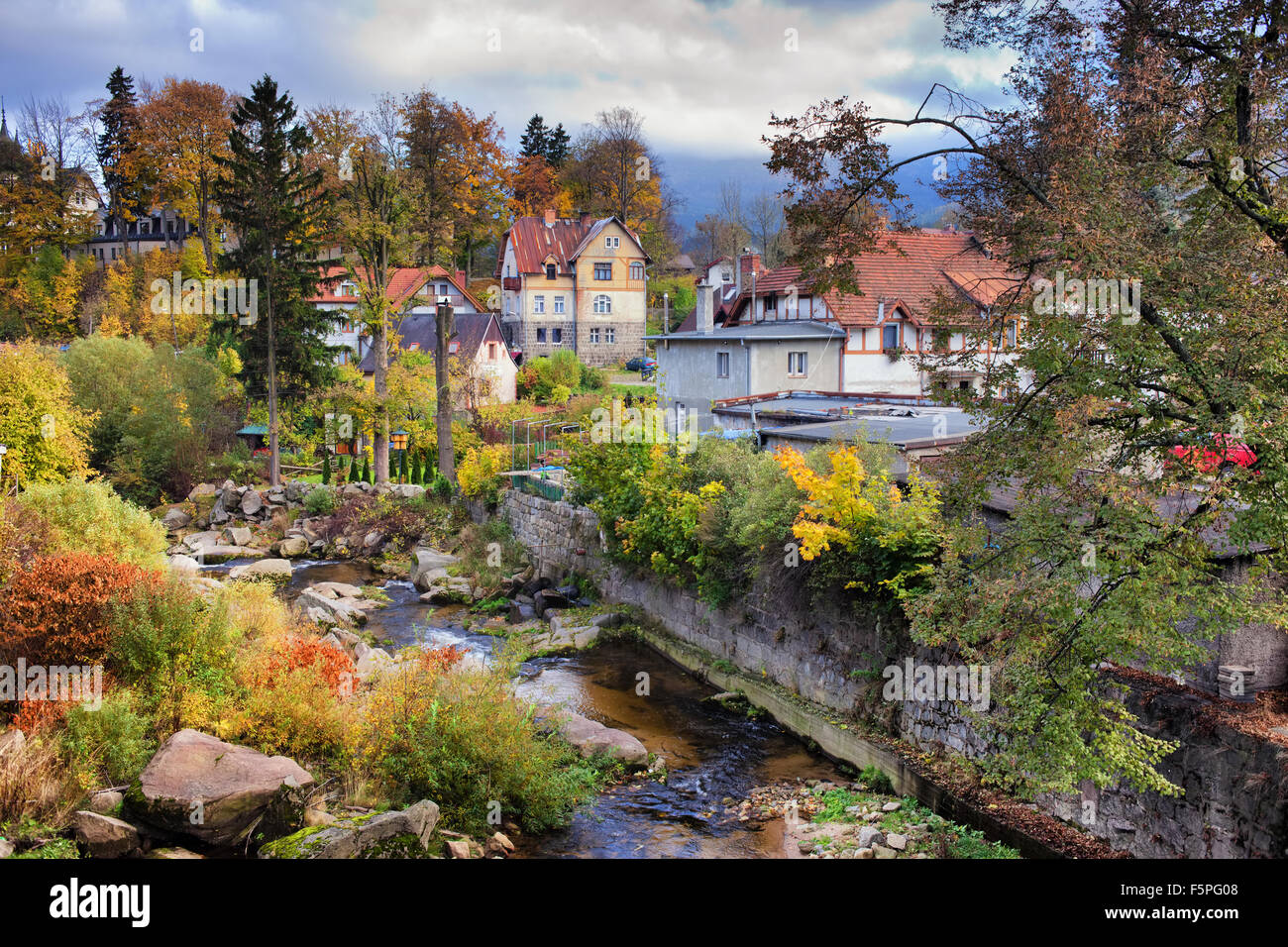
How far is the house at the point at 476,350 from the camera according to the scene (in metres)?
40.7

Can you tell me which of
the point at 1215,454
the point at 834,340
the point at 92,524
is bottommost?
the point at 92,524

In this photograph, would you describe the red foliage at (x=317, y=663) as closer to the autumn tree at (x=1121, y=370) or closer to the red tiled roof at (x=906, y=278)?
the autumn tree at (x=1121, y=370)

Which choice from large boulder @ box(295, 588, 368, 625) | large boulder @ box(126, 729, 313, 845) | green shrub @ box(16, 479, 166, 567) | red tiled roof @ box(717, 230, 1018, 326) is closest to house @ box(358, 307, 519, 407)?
red tiled roof @ box(717, 230, 1018, 326)

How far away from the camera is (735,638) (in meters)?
16.8

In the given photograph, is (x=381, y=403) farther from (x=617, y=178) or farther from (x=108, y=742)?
(x=617, y=178)

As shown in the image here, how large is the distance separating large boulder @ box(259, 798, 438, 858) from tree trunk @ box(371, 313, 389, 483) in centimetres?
2564

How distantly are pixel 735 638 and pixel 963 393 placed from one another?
335 inches

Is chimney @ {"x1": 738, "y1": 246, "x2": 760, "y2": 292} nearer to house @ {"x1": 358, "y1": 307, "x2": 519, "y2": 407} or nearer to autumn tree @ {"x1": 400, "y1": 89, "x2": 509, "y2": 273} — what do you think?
house @ {"x1": 358, "y1": 307, "x2": 519, "y2": 407}

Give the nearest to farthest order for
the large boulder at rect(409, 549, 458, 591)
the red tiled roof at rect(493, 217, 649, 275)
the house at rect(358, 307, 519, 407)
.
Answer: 1. the large boulder at rect(409, 549, 458, 591)
2. the house at rect(358, 307, 519, 407)
3. the red tiled roof at rect(493, 217, 649, 275)

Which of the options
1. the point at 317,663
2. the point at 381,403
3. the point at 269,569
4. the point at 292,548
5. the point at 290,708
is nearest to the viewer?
the point at 290,708

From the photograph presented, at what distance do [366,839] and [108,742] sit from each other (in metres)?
3.06

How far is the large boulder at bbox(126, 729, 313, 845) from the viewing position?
8.62 m

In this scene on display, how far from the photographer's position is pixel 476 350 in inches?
1687

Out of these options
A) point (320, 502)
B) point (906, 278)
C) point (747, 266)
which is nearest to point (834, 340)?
point (906, 278)
